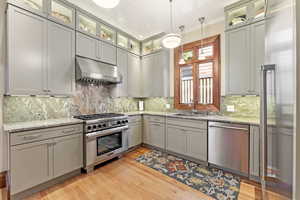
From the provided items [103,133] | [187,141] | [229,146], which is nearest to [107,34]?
[103,133]

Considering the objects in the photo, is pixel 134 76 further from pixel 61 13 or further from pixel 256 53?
pixel 256 53

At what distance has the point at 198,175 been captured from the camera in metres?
2.26

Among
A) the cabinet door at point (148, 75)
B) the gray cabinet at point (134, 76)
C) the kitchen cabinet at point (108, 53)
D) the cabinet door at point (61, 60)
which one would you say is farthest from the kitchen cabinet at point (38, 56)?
the cabinet door at point (148, 75)

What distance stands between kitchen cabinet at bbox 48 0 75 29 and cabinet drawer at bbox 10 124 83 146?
1822mm

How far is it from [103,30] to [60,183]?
10.2 feet

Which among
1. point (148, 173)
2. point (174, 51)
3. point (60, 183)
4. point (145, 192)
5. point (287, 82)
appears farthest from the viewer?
point (174, 51)

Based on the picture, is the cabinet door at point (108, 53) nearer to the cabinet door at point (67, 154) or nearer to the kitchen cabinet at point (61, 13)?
the kitchen cabinet at point (61, 13)

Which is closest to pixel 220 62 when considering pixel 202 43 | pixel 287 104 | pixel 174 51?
pixel 202 43

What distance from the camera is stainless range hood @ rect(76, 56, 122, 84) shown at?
251 cm

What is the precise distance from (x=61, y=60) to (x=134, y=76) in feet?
6.35

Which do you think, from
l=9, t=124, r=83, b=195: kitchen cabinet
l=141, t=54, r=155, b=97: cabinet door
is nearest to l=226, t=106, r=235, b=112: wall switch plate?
l=141, t=54, r=155, b=97: cabinet door

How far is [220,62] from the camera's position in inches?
115

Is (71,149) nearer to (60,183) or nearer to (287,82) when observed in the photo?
(60,183)

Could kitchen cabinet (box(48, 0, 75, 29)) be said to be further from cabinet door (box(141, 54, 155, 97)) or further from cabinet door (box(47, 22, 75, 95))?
cabinet door (box(141, 54, 155, 97))
